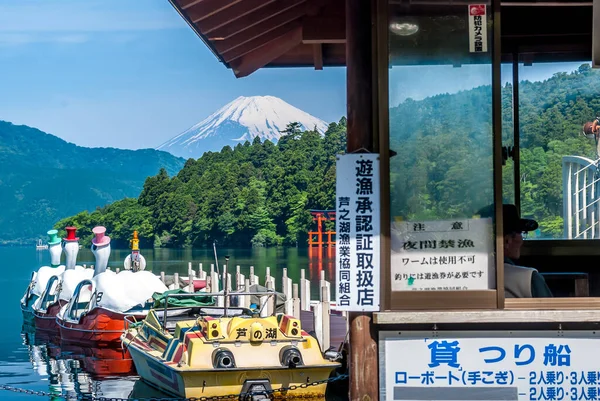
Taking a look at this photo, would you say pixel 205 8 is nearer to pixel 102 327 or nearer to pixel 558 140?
pixel 558 140

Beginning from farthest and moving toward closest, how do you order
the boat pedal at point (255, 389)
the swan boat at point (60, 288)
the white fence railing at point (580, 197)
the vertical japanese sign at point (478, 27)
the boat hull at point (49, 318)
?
the boat hull at point (49, 318)
the swan boat at point (60, 288)
the boat pedal at point (255, 389)
the white fence railing at point (580, 197)
the vertical japanese sign at point (478, 27)

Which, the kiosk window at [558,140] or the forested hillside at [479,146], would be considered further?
the kiosk window at [558,140]

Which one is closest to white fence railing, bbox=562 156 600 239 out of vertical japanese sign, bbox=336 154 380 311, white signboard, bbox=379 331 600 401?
white signboard, bbox=379 331 600 401

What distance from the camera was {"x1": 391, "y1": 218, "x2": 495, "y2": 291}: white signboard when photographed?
319 inches

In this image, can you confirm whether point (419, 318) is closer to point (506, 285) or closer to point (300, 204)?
point (506, 285)

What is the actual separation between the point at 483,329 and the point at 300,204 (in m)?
105

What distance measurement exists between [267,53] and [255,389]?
490 cm

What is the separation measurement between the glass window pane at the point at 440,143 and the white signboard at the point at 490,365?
441mm

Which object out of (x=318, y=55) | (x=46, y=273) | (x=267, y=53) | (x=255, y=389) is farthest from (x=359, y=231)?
(x=46, y=273)

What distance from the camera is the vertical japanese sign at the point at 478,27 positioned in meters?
8.21

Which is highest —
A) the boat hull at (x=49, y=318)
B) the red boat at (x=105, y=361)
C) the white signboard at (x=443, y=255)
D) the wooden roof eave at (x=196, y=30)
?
the wooden roof eave at (x=196, y=30)

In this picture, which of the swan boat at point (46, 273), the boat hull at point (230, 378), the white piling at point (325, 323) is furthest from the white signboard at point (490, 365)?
the swan boat at point (46, 273)

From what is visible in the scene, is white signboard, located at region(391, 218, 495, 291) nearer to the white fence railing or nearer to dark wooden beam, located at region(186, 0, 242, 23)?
dark wooden beam, located at region(186, 0, 242, 23)

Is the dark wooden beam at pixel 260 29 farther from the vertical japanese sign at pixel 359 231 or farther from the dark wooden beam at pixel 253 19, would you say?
the vertical japanese sign at pixel 359 231
